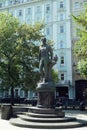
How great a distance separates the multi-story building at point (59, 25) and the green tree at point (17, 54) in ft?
61.2

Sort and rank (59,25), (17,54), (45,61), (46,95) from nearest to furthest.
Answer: (46,95) < (45,61) < (17,54) < (59,25)

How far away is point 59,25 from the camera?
5372 cm

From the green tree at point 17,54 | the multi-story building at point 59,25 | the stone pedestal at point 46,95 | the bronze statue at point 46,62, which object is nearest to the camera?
the stone pedestal at point 46,95

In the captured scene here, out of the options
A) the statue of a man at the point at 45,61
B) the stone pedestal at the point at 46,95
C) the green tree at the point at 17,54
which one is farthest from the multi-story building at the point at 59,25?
the stone pedestal at the point at 46,95

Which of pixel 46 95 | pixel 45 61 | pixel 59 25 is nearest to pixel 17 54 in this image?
pixel 45 61

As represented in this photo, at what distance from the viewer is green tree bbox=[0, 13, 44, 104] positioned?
30.8 metres

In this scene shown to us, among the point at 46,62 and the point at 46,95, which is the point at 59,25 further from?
the point at 46,95

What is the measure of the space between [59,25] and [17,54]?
24366 mm

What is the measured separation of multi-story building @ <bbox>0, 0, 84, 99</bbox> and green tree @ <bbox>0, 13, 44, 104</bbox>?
18.6 m

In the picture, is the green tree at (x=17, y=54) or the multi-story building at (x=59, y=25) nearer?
the green tree at (x=17, y=54)

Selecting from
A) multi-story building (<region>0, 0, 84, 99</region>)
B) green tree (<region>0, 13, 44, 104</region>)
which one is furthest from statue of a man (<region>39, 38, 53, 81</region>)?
multi-story building (<region>0, 0, 84, 99</region>)

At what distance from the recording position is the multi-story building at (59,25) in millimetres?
50491

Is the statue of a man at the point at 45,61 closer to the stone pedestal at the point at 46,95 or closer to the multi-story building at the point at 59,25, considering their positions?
the stone pedestal at the point at 46,95

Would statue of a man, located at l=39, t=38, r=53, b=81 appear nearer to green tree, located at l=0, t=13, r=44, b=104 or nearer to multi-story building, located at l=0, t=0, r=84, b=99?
green tree, located at l=0, t=13, r=44, b=104
